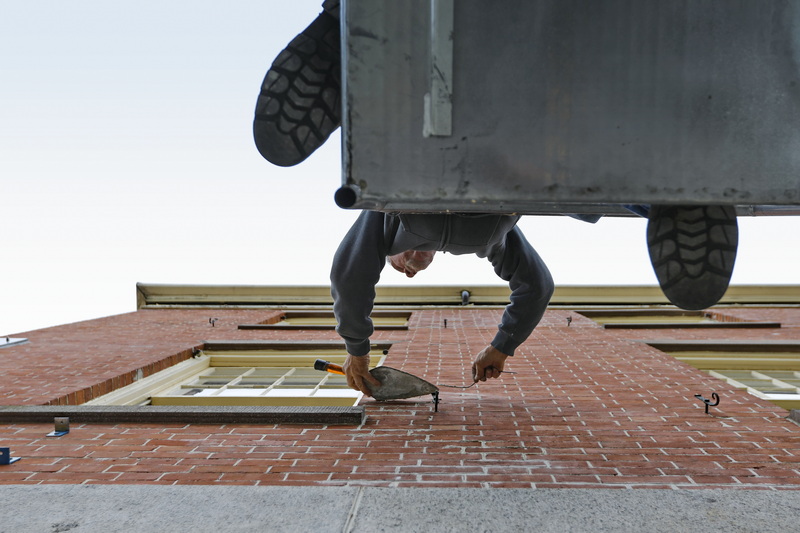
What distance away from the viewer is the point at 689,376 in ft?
19.4

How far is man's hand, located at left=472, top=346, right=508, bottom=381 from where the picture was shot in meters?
3.94

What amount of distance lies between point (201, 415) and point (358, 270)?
220cm

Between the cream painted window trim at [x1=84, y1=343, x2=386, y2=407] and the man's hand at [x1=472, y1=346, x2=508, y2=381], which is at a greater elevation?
the man's hand at [x1=472, y1=346, x2=508, y2=381]

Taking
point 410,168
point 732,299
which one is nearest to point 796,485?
point 410,168

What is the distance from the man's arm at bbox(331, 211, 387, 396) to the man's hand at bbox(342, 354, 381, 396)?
22.4 inches

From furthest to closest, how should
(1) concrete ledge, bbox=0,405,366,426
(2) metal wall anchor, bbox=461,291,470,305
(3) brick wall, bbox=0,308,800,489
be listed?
(2) metal wall anchor, bbox=461,291,470,305, (1) concrete ledge, bbox=0,405,366,426, (3) brick wall, bbox=0,308,800,489

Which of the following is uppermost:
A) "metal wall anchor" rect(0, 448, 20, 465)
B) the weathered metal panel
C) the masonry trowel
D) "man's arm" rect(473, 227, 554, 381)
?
the weathered metal panel

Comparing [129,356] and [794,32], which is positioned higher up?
[794,32]

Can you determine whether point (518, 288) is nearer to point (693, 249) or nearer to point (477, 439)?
point (477, 439)

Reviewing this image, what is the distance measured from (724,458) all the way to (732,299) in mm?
10423

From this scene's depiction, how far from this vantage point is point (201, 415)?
441cm

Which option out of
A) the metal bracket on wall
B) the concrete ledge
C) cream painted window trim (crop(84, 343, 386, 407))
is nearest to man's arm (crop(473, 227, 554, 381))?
the concrete ledge

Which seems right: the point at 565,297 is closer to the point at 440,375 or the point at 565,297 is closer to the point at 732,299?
the point at 732,299

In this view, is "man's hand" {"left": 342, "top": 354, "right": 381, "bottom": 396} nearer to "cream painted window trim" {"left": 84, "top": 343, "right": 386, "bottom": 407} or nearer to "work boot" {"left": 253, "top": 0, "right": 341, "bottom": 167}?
"cream painted window trim" {"left": 84, "top": 343, "right": 386, "bottom": 407}
